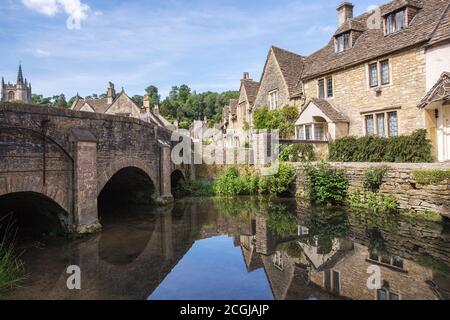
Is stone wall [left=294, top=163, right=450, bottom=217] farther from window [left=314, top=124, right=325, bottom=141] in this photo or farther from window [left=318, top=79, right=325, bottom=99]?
window [left=318, top=79, right=325, bottom=99]

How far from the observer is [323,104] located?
20.7 meters

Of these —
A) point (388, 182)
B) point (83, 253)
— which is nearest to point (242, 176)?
point (388, 182)

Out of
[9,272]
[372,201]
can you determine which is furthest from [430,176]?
[9,272]

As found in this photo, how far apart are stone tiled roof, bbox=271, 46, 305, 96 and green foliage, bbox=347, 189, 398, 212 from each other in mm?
12408

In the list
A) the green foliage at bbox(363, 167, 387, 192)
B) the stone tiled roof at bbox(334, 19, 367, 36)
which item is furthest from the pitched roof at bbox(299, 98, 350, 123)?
the green foliage at bbox(363, 167, 387, 192)

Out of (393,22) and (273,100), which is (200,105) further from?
(393,22)

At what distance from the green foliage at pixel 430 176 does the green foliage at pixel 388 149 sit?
3.14 meters

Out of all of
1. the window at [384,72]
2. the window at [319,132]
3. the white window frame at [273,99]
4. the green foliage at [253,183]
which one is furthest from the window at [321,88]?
the green foliage at [253,183]

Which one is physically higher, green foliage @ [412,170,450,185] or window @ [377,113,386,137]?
window @ [377,113,386,137]

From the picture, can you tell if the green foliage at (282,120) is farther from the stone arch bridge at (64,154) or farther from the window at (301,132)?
the stone arch bridge at (64,154)

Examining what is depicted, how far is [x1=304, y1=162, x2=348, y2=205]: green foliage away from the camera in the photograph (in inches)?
571

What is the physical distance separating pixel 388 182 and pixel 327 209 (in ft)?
9.11

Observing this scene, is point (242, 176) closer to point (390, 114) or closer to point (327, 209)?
point (327, 209)

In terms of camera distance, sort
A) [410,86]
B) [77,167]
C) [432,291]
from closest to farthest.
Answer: [432,291]
[77,167]
[410,86]
